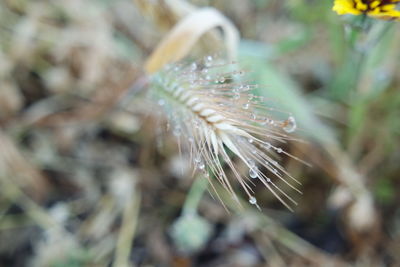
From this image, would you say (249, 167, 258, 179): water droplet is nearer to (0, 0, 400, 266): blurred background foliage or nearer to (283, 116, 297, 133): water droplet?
(283, 116, 297, 133): water droplet

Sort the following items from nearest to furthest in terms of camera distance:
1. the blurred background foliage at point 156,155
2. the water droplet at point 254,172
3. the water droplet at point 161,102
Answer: the water droplet at point 254,172 → the water droplet at point 161,102 → the blurred background foliage at point 156,155

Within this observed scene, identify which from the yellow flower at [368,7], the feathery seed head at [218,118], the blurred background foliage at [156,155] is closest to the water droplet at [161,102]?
the feathery seed head at [218,118]

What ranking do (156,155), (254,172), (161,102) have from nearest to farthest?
(254,172)
(161,102)
(156,155)

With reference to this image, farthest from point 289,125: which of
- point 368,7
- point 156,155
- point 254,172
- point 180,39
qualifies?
point 156,155

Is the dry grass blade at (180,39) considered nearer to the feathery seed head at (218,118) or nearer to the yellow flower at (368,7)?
the feathery seed head at (218,118)

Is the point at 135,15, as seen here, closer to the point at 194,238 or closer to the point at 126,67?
the point at 126,67

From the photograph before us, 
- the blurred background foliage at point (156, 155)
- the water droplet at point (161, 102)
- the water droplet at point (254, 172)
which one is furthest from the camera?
the blurred background foliage at point (156, 155)

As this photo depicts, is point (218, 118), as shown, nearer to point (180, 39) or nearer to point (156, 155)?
point (180, 39)
